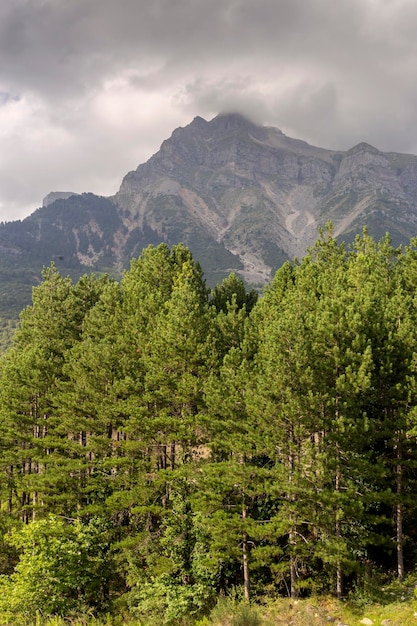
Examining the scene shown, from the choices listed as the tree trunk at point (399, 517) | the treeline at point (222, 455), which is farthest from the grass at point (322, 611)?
the treeline at point (222, 455)

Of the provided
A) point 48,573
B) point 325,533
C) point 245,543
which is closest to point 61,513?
point 48,573

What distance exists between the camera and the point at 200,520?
23.8 metres

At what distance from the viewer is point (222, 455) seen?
26.4 metres

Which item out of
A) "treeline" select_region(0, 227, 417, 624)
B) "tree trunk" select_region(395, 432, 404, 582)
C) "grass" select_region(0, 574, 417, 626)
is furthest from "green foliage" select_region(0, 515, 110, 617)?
"tree trunk" select_region(395, 432, 404, 582)

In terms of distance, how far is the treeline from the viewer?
19891mm

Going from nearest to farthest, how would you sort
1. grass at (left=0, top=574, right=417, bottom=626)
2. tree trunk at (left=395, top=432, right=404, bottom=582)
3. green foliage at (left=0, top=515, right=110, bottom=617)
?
grass at (left=0, top=574, right=417, bottom=626)
tree trunk at (left=395, top=432, right=404, bottom=582)
green foliage at (left=0, top=515, right=110, bottom=617)

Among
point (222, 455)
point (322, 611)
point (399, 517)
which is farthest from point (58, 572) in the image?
point (399, 517)

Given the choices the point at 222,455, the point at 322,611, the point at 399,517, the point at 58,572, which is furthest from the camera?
the point at 222,455

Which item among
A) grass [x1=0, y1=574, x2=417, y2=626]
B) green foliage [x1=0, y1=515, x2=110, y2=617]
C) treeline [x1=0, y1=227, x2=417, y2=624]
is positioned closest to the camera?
grass [x1=0, y1=574, x2=417, y2=626]

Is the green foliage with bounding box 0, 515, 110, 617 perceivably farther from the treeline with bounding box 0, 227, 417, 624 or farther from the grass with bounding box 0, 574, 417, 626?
the grass with bounding box 0, 574, 417, 626

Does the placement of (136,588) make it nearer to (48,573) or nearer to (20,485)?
(48,573)

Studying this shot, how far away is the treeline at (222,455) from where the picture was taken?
19891mm

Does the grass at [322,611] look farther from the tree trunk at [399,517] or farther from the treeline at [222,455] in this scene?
the treeline at [222,455]

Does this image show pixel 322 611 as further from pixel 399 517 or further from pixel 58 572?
pixel 58 572
